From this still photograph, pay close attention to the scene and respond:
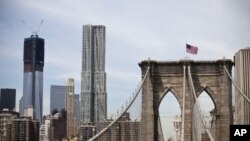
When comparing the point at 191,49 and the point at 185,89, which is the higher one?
the point at 191,49

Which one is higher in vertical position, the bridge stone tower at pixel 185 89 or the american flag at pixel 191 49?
the american flag at pixel 191 49

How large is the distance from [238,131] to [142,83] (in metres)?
40.4

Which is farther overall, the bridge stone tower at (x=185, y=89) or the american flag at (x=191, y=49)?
the american flag at (x=191, y=49)

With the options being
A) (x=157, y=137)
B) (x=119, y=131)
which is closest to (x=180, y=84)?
(x=157, y=137)

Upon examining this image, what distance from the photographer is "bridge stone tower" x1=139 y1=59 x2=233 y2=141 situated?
59719 millimetres

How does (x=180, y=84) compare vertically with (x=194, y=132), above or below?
above

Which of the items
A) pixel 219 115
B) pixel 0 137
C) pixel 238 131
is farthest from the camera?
pixel 0 137

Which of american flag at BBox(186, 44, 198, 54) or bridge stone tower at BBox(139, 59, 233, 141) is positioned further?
american flag at BBox(186, 44, 198, 54)

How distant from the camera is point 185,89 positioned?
199ft

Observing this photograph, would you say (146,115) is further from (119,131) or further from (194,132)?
(119,131)

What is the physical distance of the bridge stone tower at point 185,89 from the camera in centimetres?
5972

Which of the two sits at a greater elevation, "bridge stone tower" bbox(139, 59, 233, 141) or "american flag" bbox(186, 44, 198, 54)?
"american flag" bbox(186, 44, 198, 54)

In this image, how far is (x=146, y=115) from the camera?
197 ft

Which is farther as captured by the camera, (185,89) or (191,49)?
(191,49)
